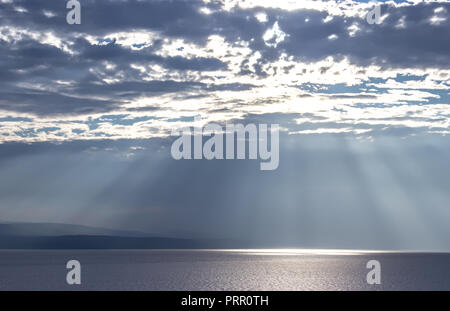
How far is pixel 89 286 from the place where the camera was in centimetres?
12825
